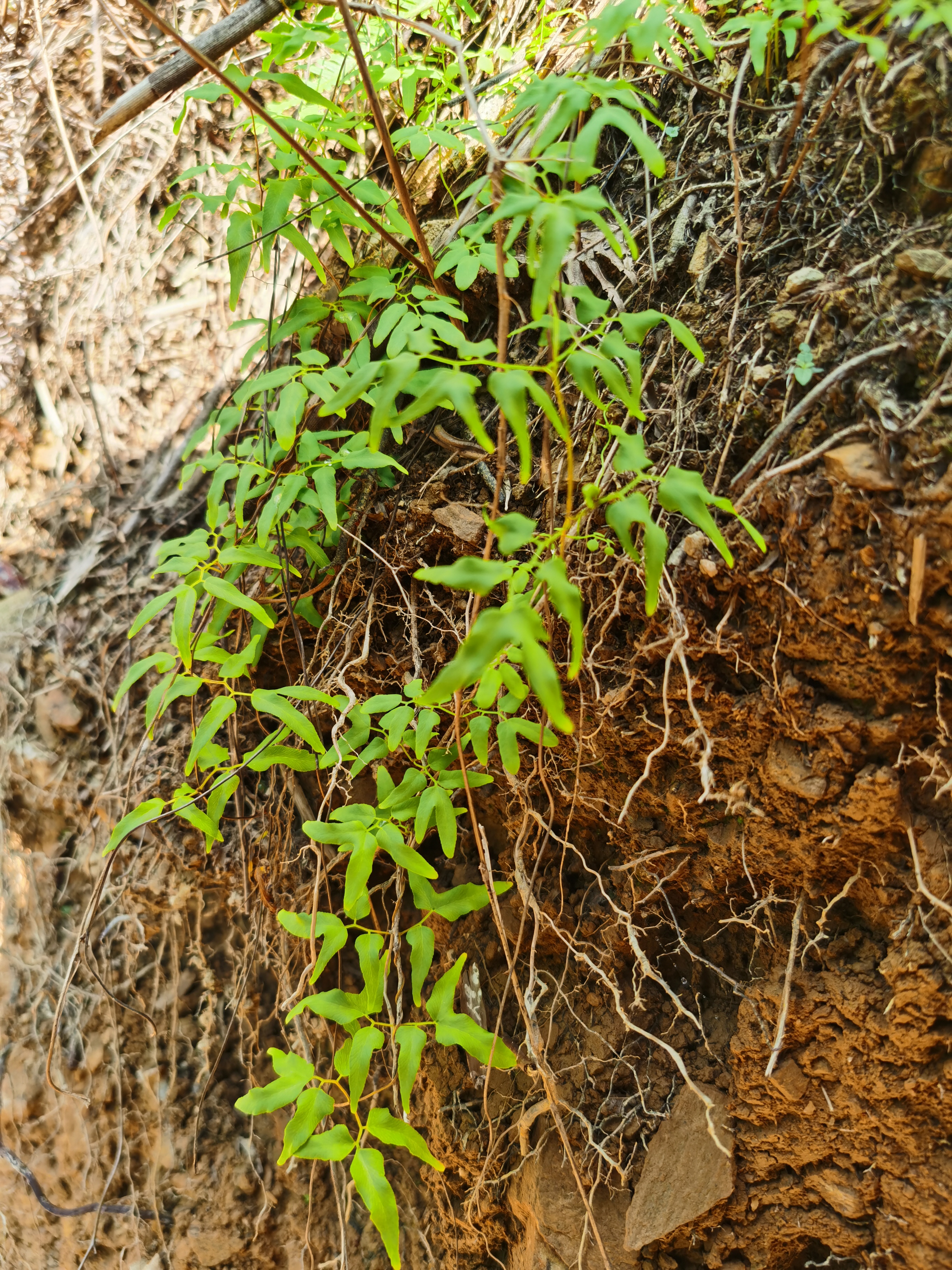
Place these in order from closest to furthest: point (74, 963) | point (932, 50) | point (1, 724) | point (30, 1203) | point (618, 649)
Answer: point (932, 50)
point (618, 649)
point (74, 963)
point (30, 1203)
point (1, 724)

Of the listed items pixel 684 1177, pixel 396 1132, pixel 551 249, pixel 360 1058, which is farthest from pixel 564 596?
pixel 684 1177

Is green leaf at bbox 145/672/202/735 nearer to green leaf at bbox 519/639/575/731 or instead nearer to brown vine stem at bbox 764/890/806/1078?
green leaf at bbox 519/639/575/731

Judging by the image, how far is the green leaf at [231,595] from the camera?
4.50 ft

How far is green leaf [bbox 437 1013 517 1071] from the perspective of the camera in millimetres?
1184

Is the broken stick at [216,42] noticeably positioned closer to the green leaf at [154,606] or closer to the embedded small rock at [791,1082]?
the green leaf at [154,606]

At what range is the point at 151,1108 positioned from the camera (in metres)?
1.86

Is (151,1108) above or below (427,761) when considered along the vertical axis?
below

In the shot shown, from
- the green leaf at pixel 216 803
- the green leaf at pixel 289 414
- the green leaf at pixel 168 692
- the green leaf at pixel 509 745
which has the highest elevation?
the green leaf at pixel 289 414

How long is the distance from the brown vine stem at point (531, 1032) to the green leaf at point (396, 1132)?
0.13m

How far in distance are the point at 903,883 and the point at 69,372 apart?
2395 millimetres

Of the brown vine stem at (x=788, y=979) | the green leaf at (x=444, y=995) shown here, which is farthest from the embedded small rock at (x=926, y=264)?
the green leaf at (x=444, y=995)

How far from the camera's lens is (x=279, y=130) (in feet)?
3.98

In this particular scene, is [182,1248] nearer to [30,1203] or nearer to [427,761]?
[30,1203]

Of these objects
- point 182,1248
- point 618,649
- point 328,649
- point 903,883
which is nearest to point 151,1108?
point 182,1248
